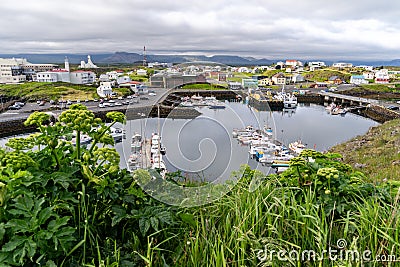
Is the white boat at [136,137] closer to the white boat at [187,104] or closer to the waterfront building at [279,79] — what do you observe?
the white boat at [187,104]

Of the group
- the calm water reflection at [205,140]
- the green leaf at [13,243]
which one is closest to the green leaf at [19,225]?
the green leaf at [13,243]

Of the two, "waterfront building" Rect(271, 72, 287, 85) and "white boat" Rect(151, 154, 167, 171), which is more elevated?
"white boat" Rect(151, 154, 167, 171)

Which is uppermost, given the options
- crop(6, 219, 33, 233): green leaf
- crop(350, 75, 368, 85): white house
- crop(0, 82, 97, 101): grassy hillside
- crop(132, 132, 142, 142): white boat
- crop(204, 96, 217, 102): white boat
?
crop(204, 96, 217, 102): white boat

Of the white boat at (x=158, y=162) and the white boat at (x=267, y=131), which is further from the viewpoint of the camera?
the white boat at (x=267, y=131)

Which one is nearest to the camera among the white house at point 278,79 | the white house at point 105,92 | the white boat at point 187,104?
the white boat at point 187,104

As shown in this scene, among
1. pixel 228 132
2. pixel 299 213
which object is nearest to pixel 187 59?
pixel 228 132

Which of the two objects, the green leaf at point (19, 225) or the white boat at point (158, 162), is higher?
the green leaf at point (19, 225)

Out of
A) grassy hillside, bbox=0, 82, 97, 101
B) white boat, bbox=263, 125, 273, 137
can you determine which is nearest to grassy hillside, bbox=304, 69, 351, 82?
grassy hillside, bbox=0, 82, 97, 101

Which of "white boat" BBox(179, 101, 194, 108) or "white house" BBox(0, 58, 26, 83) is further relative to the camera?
"white house" BBox(0, 58, 26, 83)

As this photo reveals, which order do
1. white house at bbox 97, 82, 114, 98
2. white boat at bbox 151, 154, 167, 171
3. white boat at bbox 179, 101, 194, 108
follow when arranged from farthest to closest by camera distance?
white house at bbox 97, 82, 114, 98 → white boat at bbox 179, 101, 194, 108 → white boat at bbox 151, 154, 167, 171

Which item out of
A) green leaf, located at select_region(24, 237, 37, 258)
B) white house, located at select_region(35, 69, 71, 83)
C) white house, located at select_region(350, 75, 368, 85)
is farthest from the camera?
white house, located at select_region(350, 75, 368, 85)

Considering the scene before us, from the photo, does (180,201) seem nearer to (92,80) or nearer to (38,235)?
(38,235)

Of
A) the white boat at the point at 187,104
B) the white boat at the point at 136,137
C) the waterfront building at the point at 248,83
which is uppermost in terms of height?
the waterfront building at the point at 248,83

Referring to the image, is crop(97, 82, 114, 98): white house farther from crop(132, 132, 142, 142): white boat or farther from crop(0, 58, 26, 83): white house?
crop(132, 132, 142, 142): white boat
